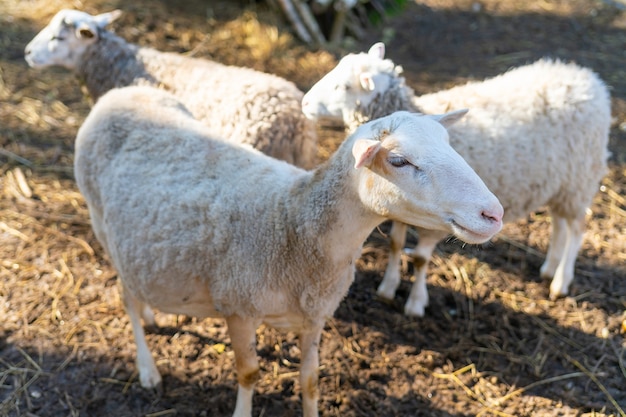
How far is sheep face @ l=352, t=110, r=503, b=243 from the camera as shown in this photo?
6.68 feet

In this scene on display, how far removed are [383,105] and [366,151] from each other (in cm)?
182

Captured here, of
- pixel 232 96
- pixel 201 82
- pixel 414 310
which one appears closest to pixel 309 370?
pixel 414 310

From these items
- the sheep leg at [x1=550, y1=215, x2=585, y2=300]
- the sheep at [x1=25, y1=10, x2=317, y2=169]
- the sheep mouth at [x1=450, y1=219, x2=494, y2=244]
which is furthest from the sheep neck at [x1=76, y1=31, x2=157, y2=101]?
the sheep leg at [x1=550, y1=215, x2=585, y2=300]

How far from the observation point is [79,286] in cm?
414

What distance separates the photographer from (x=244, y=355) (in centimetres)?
292

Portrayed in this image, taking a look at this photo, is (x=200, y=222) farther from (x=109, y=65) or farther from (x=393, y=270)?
(x=109, y=65)

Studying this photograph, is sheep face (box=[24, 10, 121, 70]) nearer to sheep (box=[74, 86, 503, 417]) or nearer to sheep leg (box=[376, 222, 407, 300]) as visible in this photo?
sheep (box=[74, 86, 503, 417])

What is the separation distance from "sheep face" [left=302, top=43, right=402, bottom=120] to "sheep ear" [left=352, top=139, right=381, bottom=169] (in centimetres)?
168

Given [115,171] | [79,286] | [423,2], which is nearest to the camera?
[115,171]

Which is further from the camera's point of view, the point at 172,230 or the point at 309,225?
the point at 172,230

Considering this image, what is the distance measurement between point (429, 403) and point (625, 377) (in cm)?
136

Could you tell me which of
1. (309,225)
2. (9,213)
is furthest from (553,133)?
(9,213)

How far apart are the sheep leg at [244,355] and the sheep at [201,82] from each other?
4.68 feet

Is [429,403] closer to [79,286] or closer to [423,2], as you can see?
[79,286]
